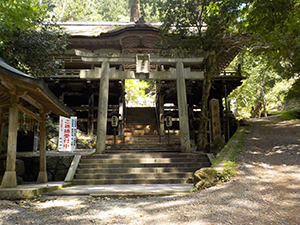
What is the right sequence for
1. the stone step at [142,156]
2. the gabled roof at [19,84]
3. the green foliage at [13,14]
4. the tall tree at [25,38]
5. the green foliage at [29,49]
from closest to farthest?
the gabled roof at [19,84] < the green foliage at [13,14] < the tall tree at [25,38] < the stone step at [142,156] < the green foliage at [29,49]

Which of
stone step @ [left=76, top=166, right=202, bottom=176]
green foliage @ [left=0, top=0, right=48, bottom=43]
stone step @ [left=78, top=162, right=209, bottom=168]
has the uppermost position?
green foliage @ [left=0, top=0, right=48, bottom=43]

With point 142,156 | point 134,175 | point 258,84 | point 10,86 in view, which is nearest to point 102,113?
point 142,156

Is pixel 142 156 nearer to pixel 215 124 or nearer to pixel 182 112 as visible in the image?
pixel 182 112

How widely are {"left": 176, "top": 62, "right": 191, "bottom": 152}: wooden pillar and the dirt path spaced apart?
11.8 ft

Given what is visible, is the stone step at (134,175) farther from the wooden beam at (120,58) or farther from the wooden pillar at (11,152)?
the wooden beam at (120,58)

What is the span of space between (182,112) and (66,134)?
562 centimetres

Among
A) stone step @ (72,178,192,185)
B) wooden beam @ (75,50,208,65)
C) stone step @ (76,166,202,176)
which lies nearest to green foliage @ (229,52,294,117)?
wooden beam @ (75,50,208,65)

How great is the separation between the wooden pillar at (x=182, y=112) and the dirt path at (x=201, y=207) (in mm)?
3587

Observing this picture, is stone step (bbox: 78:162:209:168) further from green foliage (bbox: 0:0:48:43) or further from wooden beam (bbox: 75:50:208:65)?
green foliage (bbox: 0:0:48:43)

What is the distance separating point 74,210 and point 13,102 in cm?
288

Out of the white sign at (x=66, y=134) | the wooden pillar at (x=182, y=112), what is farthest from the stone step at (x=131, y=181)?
the white sign at (x=66, y=134)

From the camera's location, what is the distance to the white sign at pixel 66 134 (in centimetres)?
1009

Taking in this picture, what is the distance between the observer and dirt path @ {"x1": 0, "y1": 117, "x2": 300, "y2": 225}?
3006mm

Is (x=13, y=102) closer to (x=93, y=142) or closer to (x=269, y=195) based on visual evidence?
(x=269, y=195)
